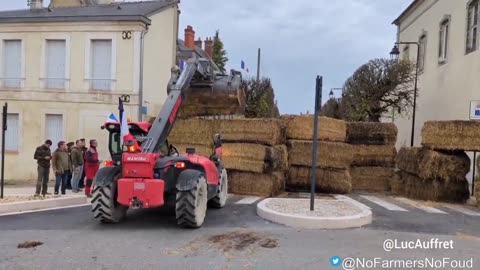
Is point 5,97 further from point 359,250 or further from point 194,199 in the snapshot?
point 359,250

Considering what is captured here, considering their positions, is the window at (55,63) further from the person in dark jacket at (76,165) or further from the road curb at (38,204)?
the road curb at (38,204)

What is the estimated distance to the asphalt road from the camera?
240 inches

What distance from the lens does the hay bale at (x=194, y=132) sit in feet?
46.1

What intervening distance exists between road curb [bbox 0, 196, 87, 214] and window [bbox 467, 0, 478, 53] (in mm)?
15202

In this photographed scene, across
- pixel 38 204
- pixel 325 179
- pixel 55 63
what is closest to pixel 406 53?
pixel 325 179

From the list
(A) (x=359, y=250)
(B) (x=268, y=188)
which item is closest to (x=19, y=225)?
(A) (x=359, y=250)

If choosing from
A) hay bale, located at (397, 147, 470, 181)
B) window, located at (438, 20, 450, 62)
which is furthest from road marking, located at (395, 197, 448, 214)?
window, located at (438, 20, 450, 62)

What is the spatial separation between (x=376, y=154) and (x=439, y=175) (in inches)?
123

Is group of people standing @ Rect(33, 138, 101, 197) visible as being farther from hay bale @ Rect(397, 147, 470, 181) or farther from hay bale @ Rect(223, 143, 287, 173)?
hay bale @ Rect(397, 147, 470, 181)

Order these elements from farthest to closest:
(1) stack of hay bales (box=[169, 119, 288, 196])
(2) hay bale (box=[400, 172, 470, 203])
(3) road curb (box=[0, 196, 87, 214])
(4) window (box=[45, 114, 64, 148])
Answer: (4) window (box=[45, 114, 64, 148])
(1) stack of hay bales (box=[169, 119, 288, 196])
(2) hay bale (box=[400, 172, 470, 203])
(3) road curb (box=[0, 196, 87, 214])

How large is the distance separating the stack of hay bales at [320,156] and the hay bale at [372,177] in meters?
1.21

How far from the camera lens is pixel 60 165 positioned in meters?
13.2

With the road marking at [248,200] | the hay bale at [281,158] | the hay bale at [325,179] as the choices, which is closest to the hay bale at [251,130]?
the hay bale at [281,158]

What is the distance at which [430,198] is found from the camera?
13203 millimetres
